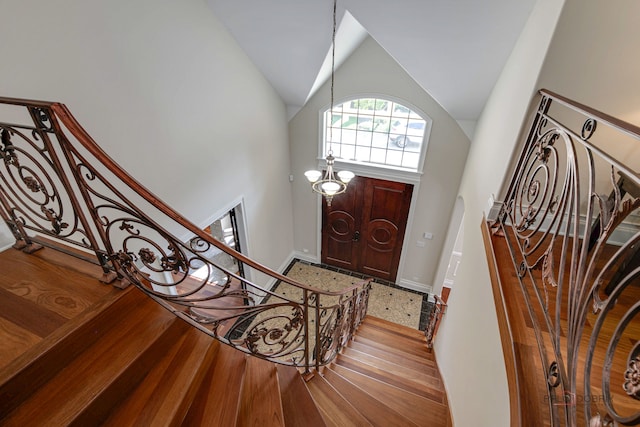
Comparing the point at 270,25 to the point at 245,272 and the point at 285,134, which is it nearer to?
the point at 285,134

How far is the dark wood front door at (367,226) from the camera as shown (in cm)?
→ 500

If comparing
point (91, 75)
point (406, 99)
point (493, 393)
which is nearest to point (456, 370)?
point (493, 393)

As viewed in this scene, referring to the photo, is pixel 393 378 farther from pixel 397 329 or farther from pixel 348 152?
pixel 348 152

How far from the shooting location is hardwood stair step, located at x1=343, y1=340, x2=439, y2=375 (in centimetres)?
323

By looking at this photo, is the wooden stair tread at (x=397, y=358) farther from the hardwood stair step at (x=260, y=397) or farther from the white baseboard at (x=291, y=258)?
the white baseboard at (x=291, y=258)

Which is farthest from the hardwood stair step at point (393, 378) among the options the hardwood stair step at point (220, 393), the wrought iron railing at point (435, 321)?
the hardwood stair step at point (220, 393)

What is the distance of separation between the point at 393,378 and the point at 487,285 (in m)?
1.61

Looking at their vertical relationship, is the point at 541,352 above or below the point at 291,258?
above

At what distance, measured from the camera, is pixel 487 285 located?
1908mm

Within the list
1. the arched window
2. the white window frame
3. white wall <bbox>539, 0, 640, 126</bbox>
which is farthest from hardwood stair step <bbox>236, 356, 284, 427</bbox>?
the arched window

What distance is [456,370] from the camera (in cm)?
242

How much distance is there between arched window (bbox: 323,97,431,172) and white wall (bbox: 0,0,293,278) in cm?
113

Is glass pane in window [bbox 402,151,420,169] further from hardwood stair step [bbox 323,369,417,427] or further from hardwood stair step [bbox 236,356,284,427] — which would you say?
hardwood stair step [bbox 236,356,284,427]

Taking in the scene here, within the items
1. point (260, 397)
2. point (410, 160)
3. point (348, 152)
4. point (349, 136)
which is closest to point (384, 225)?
point (410, 160)
